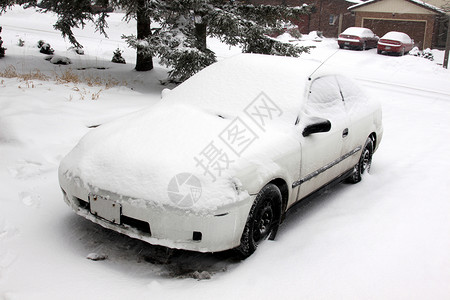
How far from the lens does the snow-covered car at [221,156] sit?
313 cm

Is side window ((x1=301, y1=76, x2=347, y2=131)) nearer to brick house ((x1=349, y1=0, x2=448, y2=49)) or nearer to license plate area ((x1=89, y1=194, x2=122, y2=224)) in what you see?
license plate area ((x1=89, y1=194, x2=122, y2=224))

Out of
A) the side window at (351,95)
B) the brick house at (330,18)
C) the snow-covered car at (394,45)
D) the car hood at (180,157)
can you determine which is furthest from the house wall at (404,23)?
the car hood at (180,157)

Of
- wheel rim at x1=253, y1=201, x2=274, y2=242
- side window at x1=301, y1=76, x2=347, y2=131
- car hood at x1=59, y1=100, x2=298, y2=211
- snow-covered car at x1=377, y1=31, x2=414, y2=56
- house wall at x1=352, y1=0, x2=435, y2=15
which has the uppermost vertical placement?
house wall at x1=352, y1=0, x2=435, y2=15

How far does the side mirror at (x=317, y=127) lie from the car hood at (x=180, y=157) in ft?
0.55

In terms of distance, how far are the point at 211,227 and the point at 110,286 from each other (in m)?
0.85

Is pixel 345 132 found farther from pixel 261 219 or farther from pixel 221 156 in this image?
pixel 221 156

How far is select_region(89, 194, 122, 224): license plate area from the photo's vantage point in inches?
128

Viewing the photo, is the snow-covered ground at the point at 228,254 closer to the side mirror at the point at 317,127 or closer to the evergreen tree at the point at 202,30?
the side mirror at the point at 317,127

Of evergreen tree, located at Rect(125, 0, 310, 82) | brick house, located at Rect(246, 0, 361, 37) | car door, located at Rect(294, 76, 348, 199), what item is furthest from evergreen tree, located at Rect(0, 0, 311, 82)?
brick house, located at Rect(246, 0, 361, 37)

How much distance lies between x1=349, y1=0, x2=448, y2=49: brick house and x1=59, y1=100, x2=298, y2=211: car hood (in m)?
30.4

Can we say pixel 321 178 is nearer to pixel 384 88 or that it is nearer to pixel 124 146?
pixel 124 146

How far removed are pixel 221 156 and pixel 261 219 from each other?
0.66 meters

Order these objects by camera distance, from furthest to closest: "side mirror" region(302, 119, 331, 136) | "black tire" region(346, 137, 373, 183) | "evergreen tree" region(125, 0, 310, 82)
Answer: "evergreen tree" region(125, 0, 310, 82), "black tire" region(346, 137, 373, 183), "side mirror" region(302, 119, 331, 136)

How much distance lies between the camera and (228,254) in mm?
3602
